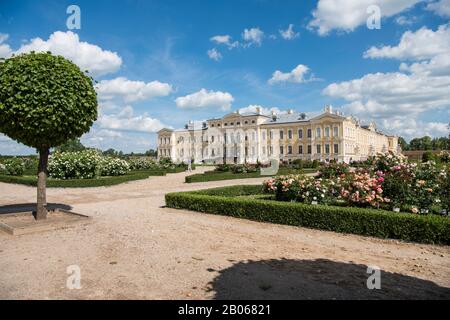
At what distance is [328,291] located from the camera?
430 cm

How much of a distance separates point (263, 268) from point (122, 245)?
2939 millimetres

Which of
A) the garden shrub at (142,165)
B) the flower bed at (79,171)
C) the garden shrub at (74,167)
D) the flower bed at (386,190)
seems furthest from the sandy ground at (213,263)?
the garden shrub at (142,165)

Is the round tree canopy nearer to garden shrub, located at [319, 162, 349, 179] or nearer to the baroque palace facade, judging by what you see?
garden shrub, located at [319, 162, 349, 179]

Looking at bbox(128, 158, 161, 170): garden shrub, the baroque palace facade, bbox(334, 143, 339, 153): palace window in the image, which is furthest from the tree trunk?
bbox(334, 143, 339, 153): palace window

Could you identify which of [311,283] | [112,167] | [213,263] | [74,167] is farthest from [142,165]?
[311,283]

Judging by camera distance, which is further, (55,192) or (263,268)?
(55,192)

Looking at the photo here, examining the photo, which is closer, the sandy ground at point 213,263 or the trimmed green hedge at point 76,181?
the sandy ground at point 213,263

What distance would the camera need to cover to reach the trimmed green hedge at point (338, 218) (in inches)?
266

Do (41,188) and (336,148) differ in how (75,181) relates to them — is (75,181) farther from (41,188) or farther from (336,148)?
(336,148)

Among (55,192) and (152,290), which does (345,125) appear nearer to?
(55,192)

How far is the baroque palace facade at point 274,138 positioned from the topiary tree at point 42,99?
156ft

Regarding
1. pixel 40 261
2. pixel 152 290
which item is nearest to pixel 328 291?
pixel 152 290

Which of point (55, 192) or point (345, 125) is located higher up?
point (345, 125)

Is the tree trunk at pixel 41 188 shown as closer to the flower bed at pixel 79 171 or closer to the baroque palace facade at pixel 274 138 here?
the flower bed at pixel 79 171
